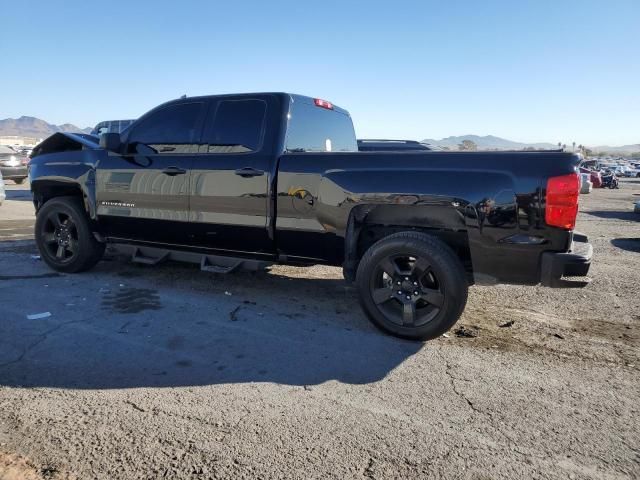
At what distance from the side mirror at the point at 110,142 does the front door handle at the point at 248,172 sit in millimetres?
1620

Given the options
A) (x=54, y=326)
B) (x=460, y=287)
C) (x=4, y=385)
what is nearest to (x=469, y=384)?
(x=460, y=287)

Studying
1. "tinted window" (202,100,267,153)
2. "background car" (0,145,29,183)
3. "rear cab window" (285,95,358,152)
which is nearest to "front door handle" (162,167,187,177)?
"tinted window" (202,100,267,153)

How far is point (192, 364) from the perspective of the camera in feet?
11.5

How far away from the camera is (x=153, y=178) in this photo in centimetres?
524

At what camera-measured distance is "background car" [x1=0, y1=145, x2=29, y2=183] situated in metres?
19.5

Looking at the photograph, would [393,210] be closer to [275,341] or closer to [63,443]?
[275,341]

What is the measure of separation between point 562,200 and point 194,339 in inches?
118

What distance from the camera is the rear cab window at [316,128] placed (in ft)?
16.1

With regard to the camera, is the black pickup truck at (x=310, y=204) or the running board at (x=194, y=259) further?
the running board at (x=194, y=259)

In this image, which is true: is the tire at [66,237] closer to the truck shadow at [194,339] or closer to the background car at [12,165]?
the truck shadow at [194,339]

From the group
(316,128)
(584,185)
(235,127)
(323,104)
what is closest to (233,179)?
(235,127)

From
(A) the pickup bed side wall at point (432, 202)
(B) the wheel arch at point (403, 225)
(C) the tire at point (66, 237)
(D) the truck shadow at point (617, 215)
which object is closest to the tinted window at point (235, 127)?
(A) the pickup bed side wall at point (432, 202)

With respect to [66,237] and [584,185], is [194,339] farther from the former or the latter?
[584,185]

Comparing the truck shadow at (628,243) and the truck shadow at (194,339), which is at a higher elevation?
the truck shadow at (194,339)
